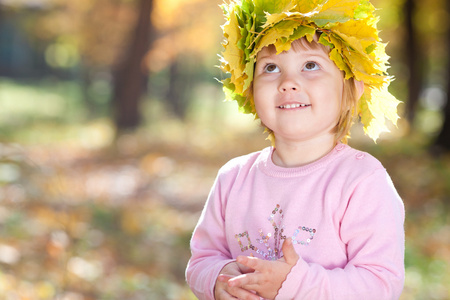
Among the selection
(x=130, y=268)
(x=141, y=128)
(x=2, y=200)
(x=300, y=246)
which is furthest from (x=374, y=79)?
(x=141, y=128)

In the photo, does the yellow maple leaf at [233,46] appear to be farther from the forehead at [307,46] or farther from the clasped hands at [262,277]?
the clasped hands at [262,277]

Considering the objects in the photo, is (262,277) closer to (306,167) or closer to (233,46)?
(306,167)

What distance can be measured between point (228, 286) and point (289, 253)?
0.26 m

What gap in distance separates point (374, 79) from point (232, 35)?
498 mm

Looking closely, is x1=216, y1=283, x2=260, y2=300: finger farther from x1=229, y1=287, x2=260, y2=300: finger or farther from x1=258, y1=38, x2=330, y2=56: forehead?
x1=258, y1=38, x2=330, y2=56: forehead

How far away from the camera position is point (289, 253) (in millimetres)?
1862

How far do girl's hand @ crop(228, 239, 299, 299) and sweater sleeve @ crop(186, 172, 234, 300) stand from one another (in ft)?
0.83

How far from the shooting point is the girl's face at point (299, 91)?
81.4 inches

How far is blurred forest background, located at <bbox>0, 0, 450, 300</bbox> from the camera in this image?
549 centimetres

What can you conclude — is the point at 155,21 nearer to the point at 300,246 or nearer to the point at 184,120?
the point at 184,120

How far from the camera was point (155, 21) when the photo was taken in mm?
17297

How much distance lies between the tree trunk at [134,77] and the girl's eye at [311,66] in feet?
40.0

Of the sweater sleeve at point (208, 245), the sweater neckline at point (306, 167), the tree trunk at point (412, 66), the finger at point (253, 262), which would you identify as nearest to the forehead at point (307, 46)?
the sweater neckline at point (306, 167)

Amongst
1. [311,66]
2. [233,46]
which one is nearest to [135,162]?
[233,46]
